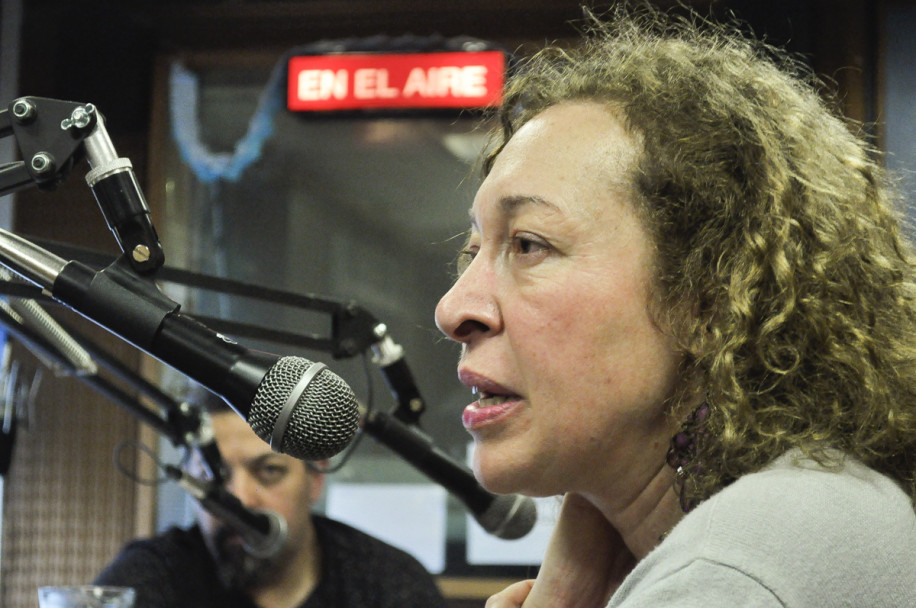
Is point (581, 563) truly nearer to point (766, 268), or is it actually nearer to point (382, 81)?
point (766, 268)

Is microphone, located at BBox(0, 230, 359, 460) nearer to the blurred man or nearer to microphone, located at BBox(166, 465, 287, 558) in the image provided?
Answer: microphone, located at BBox(166, 465, 287, 558)

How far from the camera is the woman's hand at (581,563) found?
1.23 m

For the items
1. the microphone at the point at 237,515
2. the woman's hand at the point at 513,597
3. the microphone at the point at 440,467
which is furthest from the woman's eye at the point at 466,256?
the microphone at the point at 237,515

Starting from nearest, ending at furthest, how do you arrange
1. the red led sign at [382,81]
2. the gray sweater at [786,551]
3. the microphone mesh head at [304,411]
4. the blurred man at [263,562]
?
the gray sweater at [786,551] → the microphone mesh head at [304,411] → the blurred man at [263,562] → the red led sign at [382,81]

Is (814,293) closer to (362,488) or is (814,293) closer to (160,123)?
(362,488)

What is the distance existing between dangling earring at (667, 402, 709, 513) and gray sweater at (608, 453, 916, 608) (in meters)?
0.13

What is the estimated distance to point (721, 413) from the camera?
39.2 inches

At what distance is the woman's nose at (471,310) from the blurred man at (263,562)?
4.31 feet

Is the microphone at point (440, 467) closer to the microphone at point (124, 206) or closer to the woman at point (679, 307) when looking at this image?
the woman at point (679, 307)

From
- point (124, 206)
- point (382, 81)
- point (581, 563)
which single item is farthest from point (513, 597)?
point (382, 81)

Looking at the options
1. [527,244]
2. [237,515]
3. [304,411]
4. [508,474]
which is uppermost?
[527,244]

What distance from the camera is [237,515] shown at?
1640 millimetres

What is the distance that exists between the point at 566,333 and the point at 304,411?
0.30 m

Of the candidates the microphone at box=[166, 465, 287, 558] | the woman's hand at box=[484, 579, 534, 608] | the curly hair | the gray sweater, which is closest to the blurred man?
the microphone at box=[166, 465, 287, 558]
